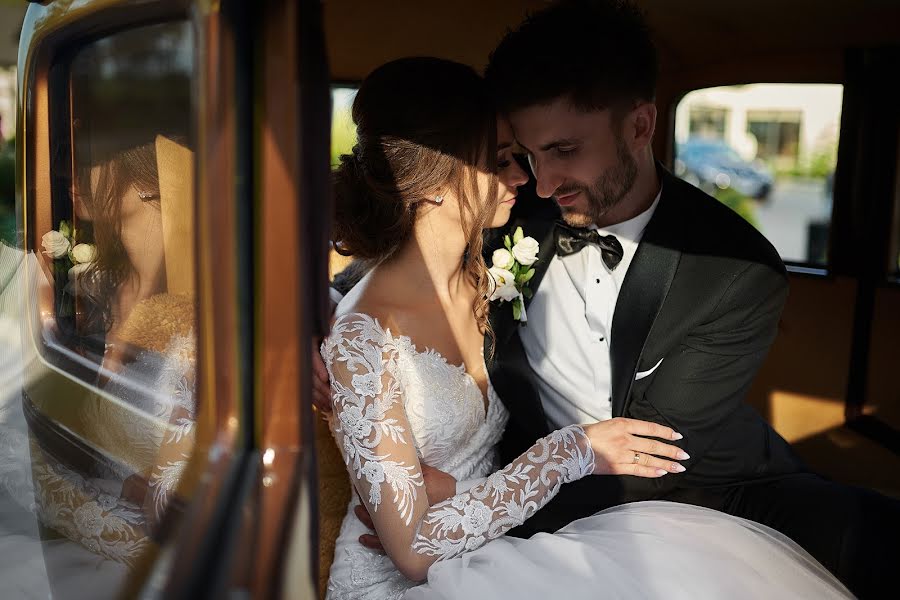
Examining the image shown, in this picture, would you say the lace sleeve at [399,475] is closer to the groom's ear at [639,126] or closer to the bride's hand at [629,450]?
the bride's hand at [629,450]

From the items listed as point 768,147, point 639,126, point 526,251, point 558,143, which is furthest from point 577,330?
point 768,147

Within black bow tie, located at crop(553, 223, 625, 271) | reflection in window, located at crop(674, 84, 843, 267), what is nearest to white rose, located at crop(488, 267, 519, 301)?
black bow tie, located at crop(553, 223, 625, 271)

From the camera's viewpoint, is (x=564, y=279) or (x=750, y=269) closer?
(x=750, y=269)

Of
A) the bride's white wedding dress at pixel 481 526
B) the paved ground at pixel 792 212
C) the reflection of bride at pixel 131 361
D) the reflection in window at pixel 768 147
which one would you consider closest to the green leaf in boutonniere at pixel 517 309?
the bride's white wedding dress at pixel 481 526

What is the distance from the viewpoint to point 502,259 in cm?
265

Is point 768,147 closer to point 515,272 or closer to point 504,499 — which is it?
point 515,272

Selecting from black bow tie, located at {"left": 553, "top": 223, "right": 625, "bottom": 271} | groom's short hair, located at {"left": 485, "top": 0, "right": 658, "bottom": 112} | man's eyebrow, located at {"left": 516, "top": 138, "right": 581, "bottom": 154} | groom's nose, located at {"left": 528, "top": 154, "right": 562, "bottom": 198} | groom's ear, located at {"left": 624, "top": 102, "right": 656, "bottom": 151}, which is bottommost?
black bow tie, located at {"left": 553, "top": 223, "right": 625, "bottom": 271}

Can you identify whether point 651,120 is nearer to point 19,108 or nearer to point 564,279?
point 564,279

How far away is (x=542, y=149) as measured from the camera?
8.67 feet

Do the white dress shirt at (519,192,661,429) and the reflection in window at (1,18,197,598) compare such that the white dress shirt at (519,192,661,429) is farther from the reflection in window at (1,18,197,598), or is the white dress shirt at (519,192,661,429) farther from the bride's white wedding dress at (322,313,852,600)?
the reflection in window at (1,18,197,598)

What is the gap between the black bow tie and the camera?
2.70 m

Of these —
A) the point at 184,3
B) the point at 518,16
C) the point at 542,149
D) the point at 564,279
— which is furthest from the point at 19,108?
the point at 518,16

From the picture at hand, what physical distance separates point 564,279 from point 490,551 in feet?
3.69

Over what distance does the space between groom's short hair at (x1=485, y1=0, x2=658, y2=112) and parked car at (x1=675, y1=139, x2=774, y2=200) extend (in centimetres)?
1810
